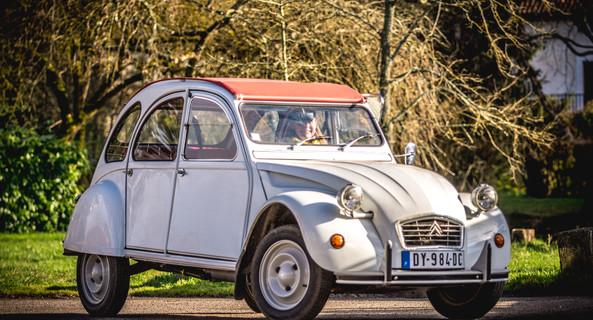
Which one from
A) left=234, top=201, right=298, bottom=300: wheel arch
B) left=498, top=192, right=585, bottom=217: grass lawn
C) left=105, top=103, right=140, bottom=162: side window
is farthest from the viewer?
left=498, top=192, right=585, bottom=217: grass lawn

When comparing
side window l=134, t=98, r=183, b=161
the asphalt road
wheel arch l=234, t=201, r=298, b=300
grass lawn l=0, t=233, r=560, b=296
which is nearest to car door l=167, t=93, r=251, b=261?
wheel arch l=234, t=201, r=298, b=300

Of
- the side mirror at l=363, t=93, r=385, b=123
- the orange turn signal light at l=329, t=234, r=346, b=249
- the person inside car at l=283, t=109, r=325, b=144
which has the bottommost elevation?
the orange turn signal light at l=329, t=234, r=346, b=249

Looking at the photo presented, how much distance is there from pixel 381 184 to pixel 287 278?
37.6 inches

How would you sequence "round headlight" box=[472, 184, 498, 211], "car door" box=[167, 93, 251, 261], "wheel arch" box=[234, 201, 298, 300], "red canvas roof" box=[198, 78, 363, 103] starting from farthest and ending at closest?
"red canvas roof" box=[198, 78, 363, 103] < "car door" box=[167, 93, 251, 261] < "round headlight" box=[472, 184, 498, 211] < "wheel arch" box=[234, 201, 298, 300]

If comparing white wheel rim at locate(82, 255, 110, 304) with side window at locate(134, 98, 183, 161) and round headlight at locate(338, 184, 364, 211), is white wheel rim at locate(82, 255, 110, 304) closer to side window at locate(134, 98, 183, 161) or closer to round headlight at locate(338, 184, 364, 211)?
side window at locate(134, 98, 183, 161)

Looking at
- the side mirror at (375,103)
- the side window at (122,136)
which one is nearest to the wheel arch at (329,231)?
the side mirror at (375,103)

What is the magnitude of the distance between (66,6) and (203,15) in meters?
2.57

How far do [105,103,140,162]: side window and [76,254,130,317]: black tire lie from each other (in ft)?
3.24

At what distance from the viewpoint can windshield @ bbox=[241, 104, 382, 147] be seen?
713 centimetres

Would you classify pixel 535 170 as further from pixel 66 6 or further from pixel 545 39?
pixel 66 6

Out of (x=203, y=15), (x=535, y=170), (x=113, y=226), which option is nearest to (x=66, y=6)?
(x=203, y=15)

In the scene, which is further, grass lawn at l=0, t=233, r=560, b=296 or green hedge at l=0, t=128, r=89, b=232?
green hedge at l=0, t=128, r=89, b=232

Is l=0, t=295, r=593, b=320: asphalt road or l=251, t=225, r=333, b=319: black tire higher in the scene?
l=251, t=225, r=333, b=319: black tire

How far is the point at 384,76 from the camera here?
37.8 feet
